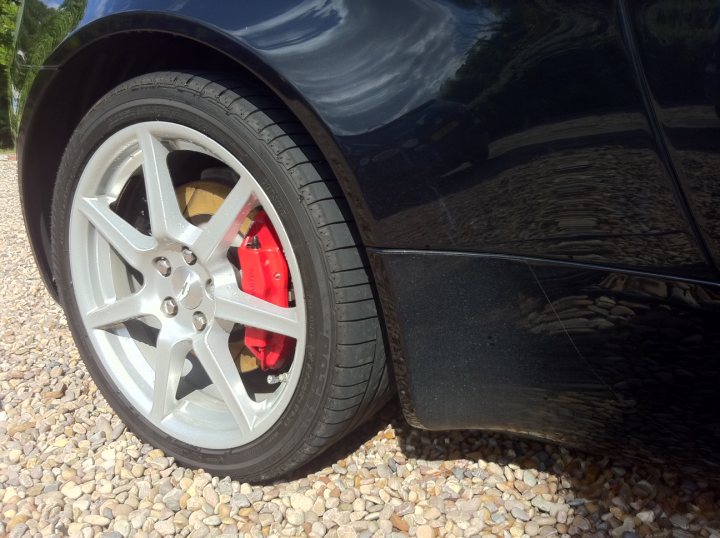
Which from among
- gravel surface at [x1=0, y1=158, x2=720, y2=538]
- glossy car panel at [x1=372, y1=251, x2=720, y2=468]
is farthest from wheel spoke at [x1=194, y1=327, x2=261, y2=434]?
glossy car panel at [x1=372, y1=251, x2=720, y2=468]

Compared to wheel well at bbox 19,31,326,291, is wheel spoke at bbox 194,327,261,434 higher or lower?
lower

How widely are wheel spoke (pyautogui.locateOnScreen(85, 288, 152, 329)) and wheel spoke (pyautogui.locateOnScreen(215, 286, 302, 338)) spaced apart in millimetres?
311

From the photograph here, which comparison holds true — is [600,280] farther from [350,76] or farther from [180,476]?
[180,476]

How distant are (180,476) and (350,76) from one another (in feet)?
4.03

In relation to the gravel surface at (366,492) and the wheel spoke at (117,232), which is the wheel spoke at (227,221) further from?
the gravel surface at (366,492)

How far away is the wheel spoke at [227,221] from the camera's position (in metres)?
1.66

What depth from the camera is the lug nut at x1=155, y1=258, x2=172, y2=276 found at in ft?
6.23

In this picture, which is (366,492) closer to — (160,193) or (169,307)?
(169,307)

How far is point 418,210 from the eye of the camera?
4.46 feet

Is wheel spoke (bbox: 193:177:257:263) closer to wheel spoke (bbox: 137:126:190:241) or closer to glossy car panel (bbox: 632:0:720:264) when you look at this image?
wheel spoke (bbox: 137:126:190:241)

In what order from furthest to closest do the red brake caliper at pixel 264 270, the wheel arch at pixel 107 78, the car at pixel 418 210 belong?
the red brake caliper at pixel 264 270, the wheel arch at pixel 107 78, the car at pixel 418 210

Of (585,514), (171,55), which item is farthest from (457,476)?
(171,55)

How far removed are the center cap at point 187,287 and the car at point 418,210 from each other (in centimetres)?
1

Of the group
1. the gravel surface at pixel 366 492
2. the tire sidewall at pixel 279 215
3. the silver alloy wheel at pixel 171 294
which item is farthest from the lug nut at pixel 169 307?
the gravel surface at pixel 366 492
